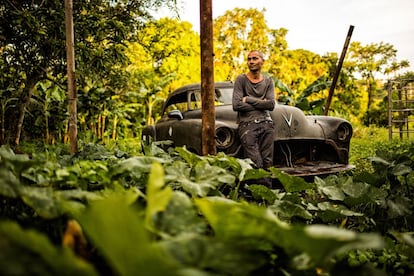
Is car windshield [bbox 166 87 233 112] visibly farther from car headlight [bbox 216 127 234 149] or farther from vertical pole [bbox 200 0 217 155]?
vertical pole [bbox 200 0 217 155]

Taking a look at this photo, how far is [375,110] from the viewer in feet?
94.6

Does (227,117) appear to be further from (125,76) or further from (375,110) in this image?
(375,110)

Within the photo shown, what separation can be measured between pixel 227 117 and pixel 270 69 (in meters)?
18.9

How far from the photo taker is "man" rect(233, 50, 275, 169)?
432cm

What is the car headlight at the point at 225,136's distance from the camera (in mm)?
4570

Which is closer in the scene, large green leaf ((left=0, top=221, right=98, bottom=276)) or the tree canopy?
large green leaf ((left=0, top=221, right=98, bottom=276))

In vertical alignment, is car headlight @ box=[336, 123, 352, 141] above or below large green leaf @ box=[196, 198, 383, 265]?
below

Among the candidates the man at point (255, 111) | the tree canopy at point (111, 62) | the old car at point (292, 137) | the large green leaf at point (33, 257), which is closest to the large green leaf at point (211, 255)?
the large green leaf at point (33, 257)

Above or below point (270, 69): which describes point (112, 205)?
below

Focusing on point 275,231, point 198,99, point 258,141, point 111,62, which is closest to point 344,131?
point 258,141

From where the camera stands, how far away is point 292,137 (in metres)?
4.99

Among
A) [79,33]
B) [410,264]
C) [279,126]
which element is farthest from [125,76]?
[410,264]

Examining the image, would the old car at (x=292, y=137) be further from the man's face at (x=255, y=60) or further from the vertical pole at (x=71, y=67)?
the vertical pole at (x=71, y=67)

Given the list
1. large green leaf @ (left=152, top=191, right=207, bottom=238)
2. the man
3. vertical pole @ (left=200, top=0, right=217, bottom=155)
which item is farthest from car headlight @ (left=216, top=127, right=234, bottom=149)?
large green leaf @ (left=152, top=191, right=207, bottom=238)
